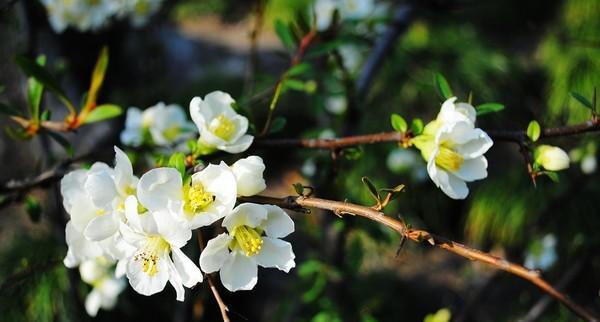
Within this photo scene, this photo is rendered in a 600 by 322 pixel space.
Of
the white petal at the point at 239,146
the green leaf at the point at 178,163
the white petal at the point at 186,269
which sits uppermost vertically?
the green leaf at the point at 178,163

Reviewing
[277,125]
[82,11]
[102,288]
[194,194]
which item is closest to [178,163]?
[194,194]

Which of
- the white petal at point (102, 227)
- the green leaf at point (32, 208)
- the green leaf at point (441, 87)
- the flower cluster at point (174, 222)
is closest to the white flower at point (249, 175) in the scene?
the flower cluster at point (174, 222)

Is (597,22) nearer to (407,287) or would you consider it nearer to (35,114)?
(407,287)

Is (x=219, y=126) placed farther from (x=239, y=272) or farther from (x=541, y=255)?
(x=541, y=255)

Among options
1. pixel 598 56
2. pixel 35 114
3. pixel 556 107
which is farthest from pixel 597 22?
pixel 35 114

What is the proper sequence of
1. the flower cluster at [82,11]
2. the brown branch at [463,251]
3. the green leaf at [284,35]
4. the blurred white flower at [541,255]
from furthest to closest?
1. the blurred white flower at [541,255]
2. the flower cluster at [82,11]
3. the green leaf at [284,35]
4. the brown branch at [463,251]

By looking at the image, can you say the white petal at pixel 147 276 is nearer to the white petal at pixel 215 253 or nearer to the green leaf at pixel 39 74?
the white petal at pixel 215 253

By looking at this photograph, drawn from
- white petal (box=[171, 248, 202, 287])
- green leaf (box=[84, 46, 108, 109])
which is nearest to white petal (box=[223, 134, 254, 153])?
white petal (box=[171, 248, 202, 287])
